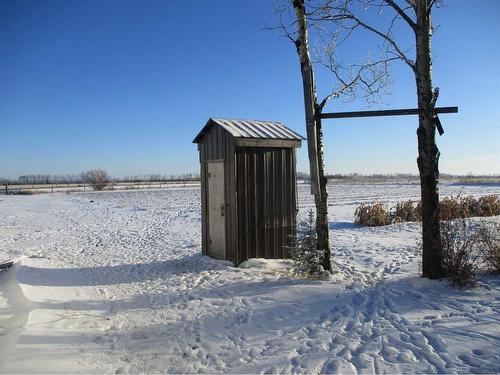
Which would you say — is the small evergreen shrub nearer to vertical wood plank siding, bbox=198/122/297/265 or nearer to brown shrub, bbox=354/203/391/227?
vertical wood plank siding, bbox=198/122/297/265

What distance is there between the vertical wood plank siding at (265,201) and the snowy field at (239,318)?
1.99 ft

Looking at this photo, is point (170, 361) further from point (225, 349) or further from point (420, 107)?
point (420, 107)

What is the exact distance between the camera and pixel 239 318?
17.7 feet

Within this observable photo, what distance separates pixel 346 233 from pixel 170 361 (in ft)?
33.0

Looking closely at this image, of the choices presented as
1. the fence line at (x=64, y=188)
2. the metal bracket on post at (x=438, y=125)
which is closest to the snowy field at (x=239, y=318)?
the metal bracket on post at (x=438, y=125)

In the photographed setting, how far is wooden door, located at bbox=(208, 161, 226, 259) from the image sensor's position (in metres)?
8.71

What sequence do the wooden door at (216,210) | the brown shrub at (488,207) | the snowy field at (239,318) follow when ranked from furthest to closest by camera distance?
the brown shrub at (488,207), the wooden door at (216,210), the snowy field at (239,318)

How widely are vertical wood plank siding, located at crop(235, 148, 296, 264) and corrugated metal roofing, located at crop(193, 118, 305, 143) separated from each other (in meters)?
0.33

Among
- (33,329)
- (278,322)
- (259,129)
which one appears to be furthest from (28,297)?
(259,129)

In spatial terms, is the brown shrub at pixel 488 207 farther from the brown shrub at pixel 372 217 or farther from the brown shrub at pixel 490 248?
the brown shrub at pixel 490 248

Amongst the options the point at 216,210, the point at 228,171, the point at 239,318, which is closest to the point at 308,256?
the point at 239,318

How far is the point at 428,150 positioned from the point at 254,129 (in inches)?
153

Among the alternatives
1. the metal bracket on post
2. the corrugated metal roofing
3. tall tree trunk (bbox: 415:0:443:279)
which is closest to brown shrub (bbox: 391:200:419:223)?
the corrugated metal roofing

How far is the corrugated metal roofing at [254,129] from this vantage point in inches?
331
